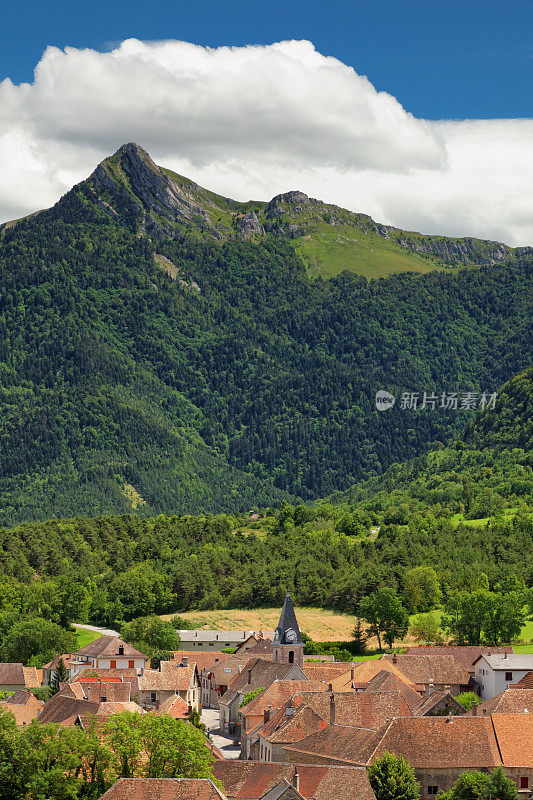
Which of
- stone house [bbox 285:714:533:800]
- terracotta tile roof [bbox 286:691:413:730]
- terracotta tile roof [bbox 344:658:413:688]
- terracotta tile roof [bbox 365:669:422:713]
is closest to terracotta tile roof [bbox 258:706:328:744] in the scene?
terracotta tile roof [bbox 286:691:413:730]

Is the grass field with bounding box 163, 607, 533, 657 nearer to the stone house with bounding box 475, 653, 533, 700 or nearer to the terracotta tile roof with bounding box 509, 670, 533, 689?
the stone house with bounding box 475, 653, 533, 700

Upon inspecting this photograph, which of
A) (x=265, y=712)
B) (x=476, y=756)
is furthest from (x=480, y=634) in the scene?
(x=476, y=756)

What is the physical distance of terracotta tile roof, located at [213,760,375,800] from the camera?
65.3 m

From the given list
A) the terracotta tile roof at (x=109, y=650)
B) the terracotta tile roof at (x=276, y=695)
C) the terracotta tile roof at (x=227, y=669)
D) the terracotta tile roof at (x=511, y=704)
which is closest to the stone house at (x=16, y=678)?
the terracotta tile roof at (x=109, y=650)

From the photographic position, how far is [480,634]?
140m

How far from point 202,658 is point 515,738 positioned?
65.6 m

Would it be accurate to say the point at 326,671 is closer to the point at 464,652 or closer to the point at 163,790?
the point at 464,652

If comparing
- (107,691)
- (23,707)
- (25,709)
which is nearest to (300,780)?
(107,691)

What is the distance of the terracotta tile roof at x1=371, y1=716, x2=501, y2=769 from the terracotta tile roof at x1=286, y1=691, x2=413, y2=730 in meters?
4.31

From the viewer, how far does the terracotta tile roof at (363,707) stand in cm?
8044

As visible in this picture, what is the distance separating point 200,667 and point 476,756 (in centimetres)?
6359

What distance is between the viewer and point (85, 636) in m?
158

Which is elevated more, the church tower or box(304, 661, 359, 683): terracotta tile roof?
A: the church tower

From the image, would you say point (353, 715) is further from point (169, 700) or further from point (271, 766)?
point (169, 700)
